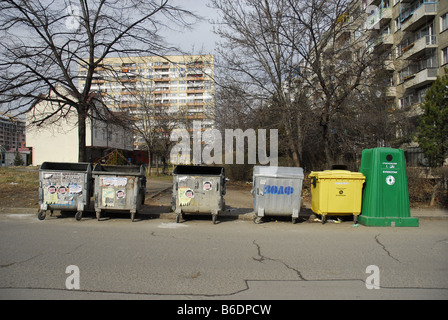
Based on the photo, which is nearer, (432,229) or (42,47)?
(432,229)

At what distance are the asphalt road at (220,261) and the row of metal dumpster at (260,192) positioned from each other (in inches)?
19.6

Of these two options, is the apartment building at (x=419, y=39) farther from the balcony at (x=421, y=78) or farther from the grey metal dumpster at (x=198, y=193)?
the grey metal dumpster at (x=198, y=193)

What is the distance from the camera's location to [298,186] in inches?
342

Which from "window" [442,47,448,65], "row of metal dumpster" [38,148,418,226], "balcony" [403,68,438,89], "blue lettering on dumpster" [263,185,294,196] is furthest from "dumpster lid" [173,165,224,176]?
"window" [442,47,448,65]

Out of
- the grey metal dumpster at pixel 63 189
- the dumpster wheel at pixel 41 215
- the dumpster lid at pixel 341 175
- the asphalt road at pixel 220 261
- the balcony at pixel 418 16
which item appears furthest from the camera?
the balcony at pixel 418 16

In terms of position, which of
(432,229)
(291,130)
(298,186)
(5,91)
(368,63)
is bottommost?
(432,229)

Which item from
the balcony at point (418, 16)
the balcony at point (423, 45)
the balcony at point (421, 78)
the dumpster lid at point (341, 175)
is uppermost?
the balcony at point (418, 16)

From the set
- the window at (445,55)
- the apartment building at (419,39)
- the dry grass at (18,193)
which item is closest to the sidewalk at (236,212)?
the dry grass at (18,193)

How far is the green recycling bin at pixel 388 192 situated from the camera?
27.3 feet

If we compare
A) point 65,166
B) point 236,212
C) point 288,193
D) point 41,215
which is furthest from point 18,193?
point 288,193

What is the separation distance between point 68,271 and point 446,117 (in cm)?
2127

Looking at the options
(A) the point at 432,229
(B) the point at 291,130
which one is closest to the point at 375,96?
(B) the point at 291,130

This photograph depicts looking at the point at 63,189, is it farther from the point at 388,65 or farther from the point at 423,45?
the point at 423,45
